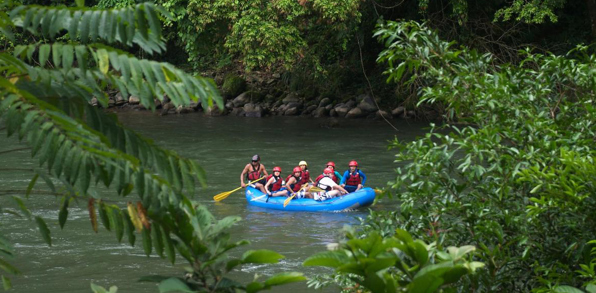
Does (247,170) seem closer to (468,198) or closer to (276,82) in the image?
(468,198)

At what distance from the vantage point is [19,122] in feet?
10.1

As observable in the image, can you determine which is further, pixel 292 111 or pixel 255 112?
pixel 255 112

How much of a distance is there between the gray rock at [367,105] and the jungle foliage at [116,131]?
25194mm

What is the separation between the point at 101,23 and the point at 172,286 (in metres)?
1.20

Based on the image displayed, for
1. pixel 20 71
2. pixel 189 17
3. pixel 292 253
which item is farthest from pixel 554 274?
pixel 189 17

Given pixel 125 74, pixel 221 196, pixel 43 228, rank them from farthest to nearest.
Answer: pixel 221 196 < pixel 43 228 < pixel 125 74

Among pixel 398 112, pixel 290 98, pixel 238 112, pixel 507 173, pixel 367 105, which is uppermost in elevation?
pixel 507 173

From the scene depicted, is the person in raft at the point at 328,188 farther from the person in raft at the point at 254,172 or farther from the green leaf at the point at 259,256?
the green leaf at the point at 259,256

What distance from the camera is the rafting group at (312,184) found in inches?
650

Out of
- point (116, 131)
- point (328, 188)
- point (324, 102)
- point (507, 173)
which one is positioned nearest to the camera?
point (116, 131)

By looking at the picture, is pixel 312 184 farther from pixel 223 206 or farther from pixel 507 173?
pixel 507 173

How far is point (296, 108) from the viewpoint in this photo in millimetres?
29922

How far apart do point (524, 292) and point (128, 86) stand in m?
3.60

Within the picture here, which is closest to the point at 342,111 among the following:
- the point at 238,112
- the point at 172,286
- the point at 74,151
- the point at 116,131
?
the point at 238,112
